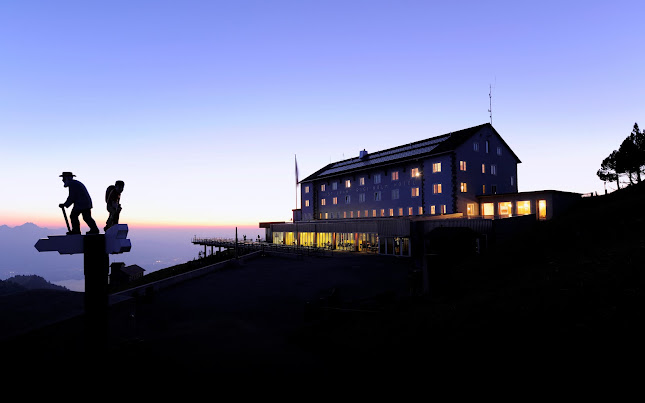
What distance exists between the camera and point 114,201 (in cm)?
788

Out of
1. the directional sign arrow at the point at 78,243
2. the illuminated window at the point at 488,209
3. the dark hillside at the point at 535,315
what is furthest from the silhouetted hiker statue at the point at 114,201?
the illuminated window at the point at 488,209

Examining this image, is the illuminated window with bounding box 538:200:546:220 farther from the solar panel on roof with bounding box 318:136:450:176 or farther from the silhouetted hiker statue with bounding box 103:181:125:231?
the silhouetted hiker statue with bounding box 103:181:125:231

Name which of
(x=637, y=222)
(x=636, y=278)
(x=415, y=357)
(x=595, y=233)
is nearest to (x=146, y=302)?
(x=415, y=357)

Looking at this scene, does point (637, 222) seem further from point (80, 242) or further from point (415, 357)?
point (80, 242)

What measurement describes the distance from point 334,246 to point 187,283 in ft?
72.5

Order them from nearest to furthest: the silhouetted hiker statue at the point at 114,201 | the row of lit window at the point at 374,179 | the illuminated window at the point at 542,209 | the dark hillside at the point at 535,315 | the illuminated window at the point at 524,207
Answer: the dark hillside at the point at 535,315 < the silhouetted hiker statue at the point at 114,201 < the illuminated window at the point at 542,209 < the illuminated window at the point at 524,207 < the row of lit window at the point at 374,179

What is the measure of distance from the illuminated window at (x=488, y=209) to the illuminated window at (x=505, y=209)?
3.88ft

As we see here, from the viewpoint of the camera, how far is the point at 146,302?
1816 cm

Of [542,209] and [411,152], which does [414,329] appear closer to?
[542,209]

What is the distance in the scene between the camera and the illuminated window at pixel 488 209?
39.8 meters

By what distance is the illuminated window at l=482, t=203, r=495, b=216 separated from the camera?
3984cm

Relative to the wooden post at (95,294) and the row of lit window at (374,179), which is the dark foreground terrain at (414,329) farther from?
the row of lit window at (374,179)

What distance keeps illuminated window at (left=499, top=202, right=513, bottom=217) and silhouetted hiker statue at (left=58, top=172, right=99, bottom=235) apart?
40304 mm

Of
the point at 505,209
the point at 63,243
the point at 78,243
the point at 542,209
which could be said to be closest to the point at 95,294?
the point at 78,243
